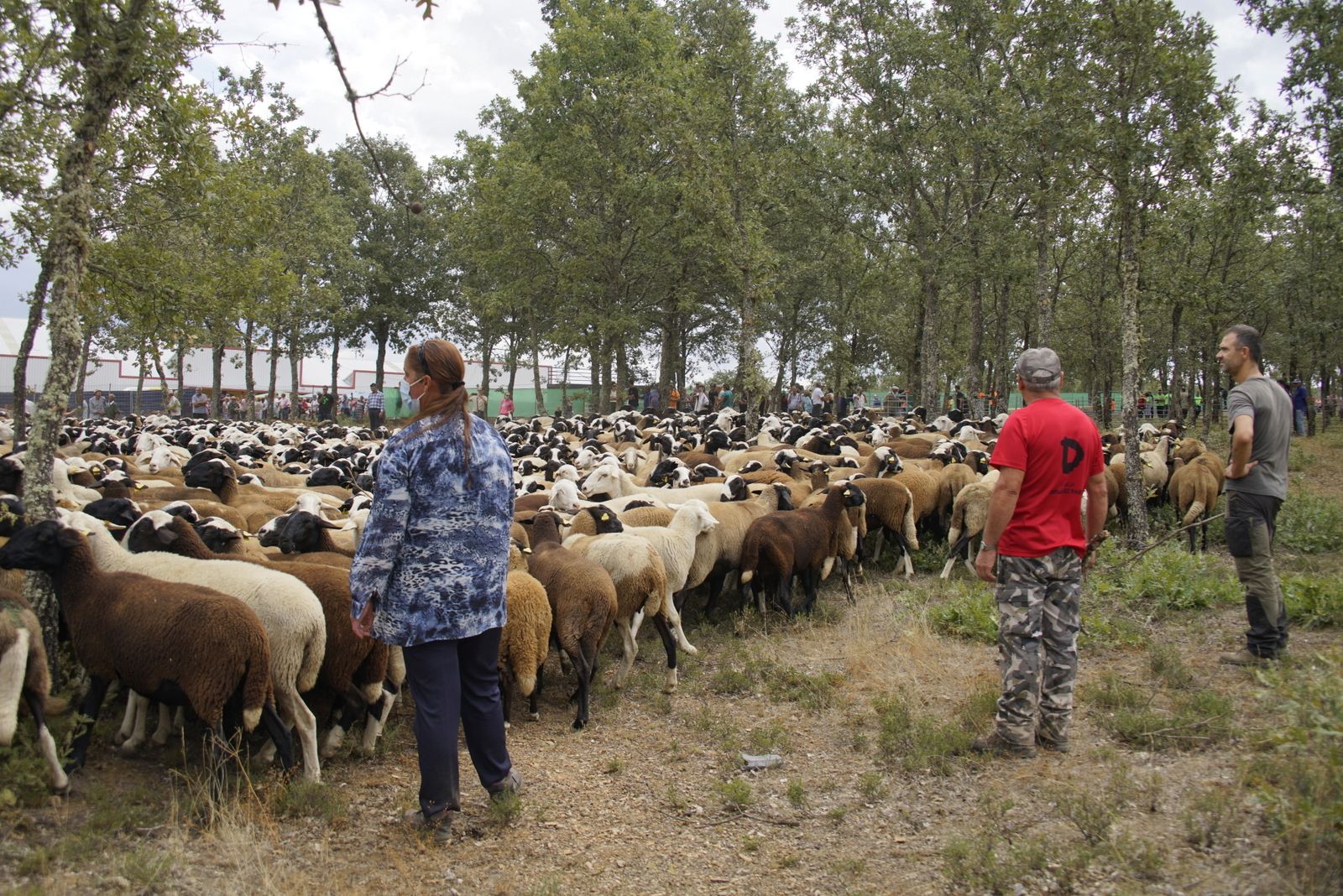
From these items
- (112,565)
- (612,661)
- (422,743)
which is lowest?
(612,661)

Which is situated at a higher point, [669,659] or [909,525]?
[909,525]

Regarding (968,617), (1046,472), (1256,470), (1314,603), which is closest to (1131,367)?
(1314,603)

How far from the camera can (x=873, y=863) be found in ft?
14.0

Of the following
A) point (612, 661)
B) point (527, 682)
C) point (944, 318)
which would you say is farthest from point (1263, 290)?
point (527, 682)

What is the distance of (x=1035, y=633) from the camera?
16.3 feet

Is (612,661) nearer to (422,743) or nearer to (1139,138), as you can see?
(422,743)

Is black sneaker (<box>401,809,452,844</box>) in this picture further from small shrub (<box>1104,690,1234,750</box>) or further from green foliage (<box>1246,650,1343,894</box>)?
small shrub (<box>1104,690,1234,750</box>)

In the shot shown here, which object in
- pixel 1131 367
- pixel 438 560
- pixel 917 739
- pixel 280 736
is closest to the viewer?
pixel 438 560

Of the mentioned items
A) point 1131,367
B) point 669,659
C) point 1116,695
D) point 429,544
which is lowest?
point 669,659

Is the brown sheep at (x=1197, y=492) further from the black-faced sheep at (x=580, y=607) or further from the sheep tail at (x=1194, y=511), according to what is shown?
the black-faced sheep at (x=580, y=607)

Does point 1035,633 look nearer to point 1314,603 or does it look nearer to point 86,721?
point 1314,603

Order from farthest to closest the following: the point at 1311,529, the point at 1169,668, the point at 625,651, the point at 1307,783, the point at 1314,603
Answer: the point at 1311,529
the point at 625,651
the point at 1314,603
the point at 1169,668
the point at 1307,783

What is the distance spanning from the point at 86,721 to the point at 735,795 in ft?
11.9

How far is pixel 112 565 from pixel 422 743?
2.68 m
